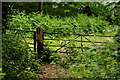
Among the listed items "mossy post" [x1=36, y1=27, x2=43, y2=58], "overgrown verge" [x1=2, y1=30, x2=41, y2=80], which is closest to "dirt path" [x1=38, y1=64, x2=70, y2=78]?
"overgrown verge" [x1=2, y1=30, x2=41, y2=80]

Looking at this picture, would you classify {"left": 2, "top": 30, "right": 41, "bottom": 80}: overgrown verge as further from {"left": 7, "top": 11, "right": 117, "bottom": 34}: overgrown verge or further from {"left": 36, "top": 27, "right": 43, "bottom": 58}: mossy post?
{"left": 7, "top": 11, "right": 117, "bottom": 34}: overgrown verge

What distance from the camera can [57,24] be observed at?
40.8ft

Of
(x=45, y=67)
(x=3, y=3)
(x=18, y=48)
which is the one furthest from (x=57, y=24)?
(x=18, y=48)

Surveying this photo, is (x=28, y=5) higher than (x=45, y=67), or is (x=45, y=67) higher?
(x=28, y=5)

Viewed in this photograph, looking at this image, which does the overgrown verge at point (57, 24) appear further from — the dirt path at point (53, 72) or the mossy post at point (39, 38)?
the dirt path at point (53, 72)

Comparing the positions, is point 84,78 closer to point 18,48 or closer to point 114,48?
point 114,48

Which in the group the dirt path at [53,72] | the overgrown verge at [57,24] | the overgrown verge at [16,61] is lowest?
the dirt path at [53,72]

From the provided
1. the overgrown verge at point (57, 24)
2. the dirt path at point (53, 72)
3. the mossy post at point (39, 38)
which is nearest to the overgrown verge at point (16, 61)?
the dirt path at point (53, 72)

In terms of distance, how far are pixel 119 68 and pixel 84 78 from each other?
1.19m

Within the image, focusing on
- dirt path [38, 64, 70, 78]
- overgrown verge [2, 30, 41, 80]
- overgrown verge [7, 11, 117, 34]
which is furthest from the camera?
overgrown verge [7, 11, 117, 34]

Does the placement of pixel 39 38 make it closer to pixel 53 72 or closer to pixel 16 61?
pixel 53 72

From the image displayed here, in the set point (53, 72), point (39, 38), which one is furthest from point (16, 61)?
point (39, 38)

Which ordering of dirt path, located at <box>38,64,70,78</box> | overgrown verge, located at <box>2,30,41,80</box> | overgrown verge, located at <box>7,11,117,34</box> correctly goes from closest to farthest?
overgrown verge, located at <box>2,30,41,80</box> < dirt path, located at <box>38,64,70,78</box> < overgrown verge, located at <box>7,11,117,34</box>

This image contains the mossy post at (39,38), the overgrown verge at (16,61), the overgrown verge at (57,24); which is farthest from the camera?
the overgrown verge at (57,24)
